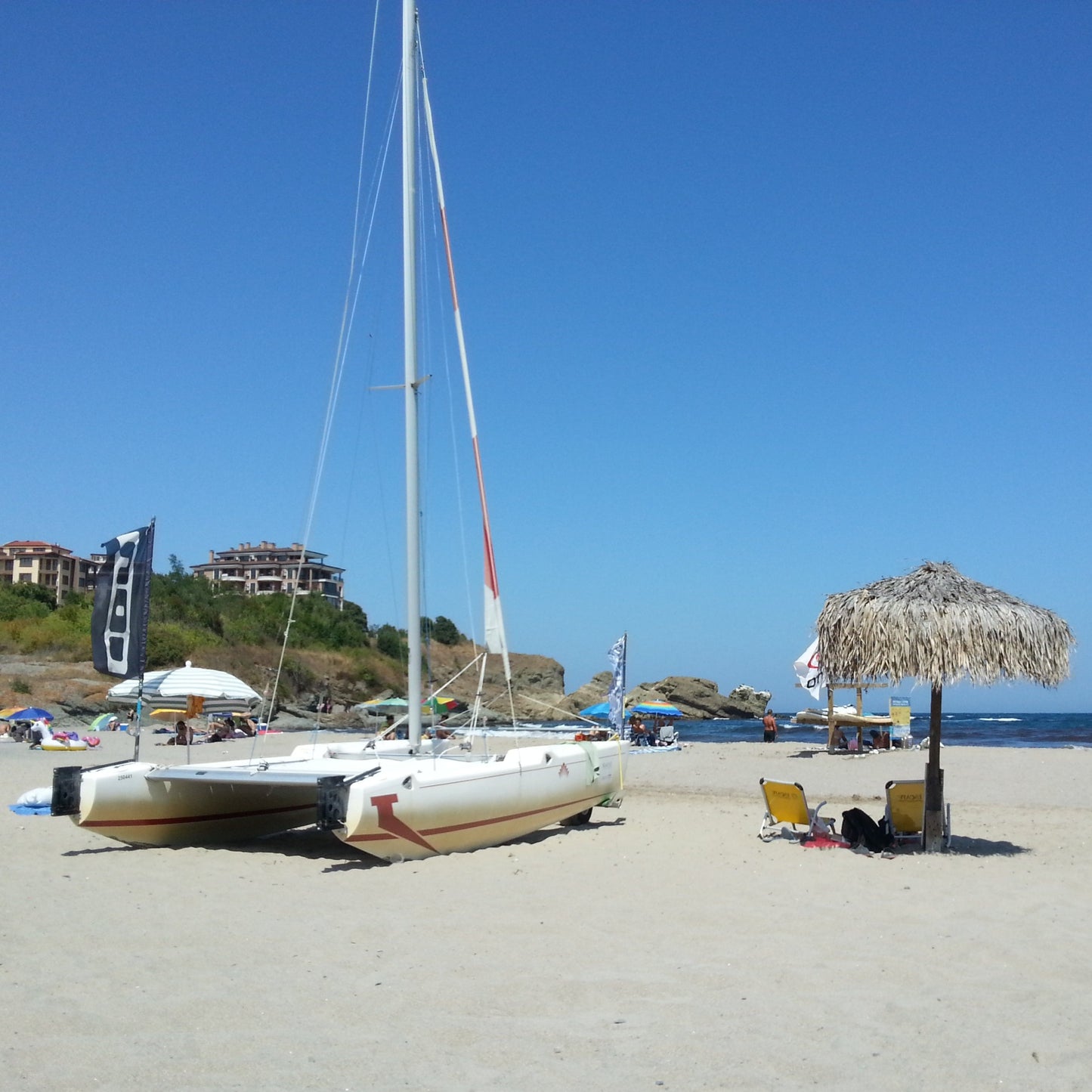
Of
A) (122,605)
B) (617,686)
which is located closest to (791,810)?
(122,605)

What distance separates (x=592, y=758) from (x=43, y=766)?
15.0 metres

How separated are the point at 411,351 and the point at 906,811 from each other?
8.13m

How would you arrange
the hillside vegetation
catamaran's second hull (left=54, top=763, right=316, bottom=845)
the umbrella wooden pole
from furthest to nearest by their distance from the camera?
the hillside vegetation, the umbrella wooden pole, catamaran's second hull (left=54, top=763, right=316, bottom=845)

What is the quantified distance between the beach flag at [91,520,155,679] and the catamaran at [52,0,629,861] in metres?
1.27

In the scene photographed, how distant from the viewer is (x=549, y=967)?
264 inches

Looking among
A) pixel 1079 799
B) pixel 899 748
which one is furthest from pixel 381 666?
pixel 1079 799

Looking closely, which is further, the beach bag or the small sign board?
the small sign board

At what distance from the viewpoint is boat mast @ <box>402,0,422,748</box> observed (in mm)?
12453

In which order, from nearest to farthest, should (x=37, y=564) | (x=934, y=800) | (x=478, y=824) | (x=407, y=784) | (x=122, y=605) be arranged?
(x=407, y=784) < (x=478, y=824) < (x=934, y=800) < (x=122, y=605) < (x=37, y=564)

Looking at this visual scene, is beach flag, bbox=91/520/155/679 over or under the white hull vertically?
over

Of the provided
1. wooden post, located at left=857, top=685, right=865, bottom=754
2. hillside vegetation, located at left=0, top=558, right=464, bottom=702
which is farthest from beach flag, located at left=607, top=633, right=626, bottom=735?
hillside vegetation, located at left=0, top=558, right=464, bottom=702

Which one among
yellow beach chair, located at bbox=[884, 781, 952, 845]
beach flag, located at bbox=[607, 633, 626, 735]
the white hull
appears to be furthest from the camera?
beach flag, located at bbox=[607, 633, 626, 735]

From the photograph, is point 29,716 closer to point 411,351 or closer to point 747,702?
point 411,351

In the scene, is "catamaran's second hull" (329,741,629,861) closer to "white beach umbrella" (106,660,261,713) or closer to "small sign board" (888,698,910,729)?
"white beach umbrella" (106,660,261,713)
